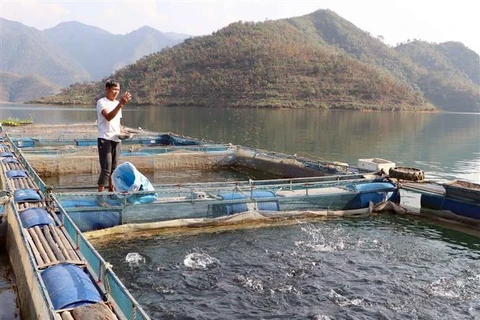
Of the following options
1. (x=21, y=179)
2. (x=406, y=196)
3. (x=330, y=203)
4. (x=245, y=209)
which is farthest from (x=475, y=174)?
(x=21, y=179)

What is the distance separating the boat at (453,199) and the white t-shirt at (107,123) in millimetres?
10694

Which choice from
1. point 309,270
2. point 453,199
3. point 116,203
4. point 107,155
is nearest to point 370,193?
point 453,199

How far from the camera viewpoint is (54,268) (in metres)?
6.56

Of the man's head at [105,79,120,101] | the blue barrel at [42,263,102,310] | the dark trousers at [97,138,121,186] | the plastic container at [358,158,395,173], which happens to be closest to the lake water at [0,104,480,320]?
the dark trousers at [97,138,121,186]

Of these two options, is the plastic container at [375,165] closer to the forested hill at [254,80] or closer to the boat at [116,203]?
the boat at [116,203]

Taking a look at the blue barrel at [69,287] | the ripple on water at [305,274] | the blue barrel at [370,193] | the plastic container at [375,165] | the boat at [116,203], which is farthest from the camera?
the plastic container at [375,165]

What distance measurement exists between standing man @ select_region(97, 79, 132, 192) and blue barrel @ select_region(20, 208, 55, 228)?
236cm

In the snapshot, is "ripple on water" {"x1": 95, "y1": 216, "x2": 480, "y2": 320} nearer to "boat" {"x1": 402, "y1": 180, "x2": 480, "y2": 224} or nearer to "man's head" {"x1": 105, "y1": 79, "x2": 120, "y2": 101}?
"boat" {"x1": 402, "y1": 180, "x2": 480, "y2": 224}

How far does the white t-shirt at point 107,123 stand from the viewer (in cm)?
1085

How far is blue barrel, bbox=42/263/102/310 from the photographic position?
5.72 metres

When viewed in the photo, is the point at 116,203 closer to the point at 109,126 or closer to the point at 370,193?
the point at 109,126

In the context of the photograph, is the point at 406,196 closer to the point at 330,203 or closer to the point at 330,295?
the point at 330,203

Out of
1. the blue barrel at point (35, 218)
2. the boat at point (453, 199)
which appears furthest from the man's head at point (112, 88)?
the boat at point (453, 199)

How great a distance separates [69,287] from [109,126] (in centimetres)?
567
